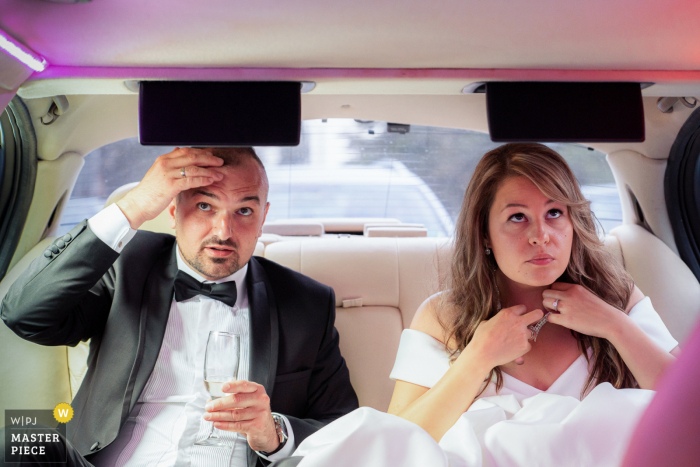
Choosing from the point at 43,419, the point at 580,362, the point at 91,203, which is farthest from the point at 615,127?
the point at 91,203

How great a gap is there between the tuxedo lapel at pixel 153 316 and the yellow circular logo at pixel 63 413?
0.91ft

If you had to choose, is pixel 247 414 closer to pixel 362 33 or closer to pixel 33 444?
pixel 33 444

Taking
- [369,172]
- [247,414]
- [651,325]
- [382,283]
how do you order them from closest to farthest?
[247,414] → [651,325] → [382,283] → [369,172]

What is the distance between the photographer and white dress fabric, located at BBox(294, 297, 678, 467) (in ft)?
3.56

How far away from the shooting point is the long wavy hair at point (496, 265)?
1.59m

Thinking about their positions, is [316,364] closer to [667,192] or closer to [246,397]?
[246,397]

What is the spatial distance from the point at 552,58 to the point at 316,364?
4.19 feet

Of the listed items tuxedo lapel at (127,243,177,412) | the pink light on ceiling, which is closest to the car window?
tuxedo lapel at (127,243,177,412)

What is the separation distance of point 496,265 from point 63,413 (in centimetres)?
160

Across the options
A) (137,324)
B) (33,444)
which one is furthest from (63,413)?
(33,444)

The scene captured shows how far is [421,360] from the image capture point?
1705mm

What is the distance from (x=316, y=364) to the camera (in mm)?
1848

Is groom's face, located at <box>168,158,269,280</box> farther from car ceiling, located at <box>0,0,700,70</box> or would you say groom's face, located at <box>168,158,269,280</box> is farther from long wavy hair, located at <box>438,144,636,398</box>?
long wavy hair, located at <box>438,144,636,398</box>

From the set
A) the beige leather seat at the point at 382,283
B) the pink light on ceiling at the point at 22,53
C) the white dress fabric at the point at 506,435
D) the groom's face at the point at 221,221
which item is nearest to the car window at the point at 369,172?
the beige leather seat at the point at 382,283
